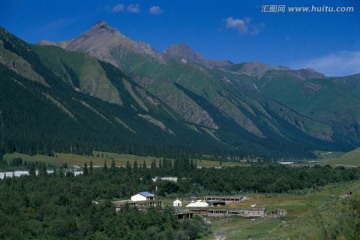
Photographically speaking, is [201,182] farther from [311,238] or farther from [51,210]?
[311,238]

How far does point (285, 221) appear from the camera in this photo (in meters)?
94.0

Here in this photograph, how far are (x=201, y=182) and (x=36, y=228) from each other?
8465 centimetres

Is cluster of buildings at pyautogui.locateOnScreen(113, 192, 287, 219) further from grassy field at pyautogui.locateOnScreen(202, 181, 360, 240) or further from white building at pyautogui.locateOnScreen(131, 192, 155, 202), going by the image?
grassy field at pyautogui.locateOnScreen(202, 181, 360, 240)

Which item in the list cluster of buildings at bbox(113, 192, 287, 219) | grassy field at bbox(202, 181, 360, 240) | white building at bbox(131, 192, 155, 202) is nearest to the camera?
grassy field at bbox(202, 181, 360, 240)

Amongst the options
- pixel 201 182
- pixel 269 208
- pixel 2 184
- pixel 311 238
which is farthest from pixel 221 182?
pixel 311 238

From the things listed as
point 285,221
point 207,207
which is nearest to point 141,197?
point 207,207

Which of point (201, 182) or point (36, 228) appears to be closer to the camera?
point (36, 228)

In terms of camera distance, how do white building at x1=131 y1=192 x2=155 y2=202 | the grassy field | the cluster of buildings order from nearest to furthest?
the grassy field
the cluster of buildings
white building at x1=131 y1=192 x2=155 y2=202

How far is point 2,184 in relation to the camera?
463ft

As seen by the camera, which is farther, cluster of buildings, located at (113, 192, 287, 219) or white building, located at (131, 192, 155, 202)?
white building, located at (131, 192, 155, 202)

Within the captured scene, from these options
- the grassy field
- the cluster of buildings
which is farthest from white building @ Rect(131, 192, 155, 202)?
the grassy field

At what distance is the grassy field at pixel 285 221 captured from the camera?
4962cm

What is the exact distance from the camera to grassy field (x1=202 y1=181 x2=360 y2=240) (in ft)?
163

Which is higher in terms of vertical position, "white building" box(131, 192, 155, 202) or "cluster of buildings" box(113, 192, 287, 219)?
"white building" box(131, 192, 155, 202)
